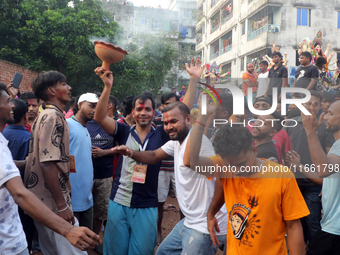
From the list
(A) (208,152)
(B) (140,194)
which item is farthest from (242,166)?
(B) (140,194)

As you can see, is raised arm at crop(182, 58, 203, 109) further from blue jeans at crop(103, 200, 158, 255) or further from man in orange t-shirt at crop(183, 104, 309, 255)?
blue jeans at crop(103, 200, 158, 255)

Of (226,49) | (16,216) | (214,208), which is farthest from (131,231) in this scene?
(226,49)

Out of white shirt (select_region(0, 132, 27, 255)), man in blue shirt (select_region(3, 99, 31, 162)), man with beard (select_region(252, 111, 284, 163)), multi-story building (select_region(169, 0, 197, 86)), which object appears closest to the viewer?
white shirt (select_region(0, 132, 27, 255))

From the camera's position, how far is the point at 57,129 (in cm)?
219

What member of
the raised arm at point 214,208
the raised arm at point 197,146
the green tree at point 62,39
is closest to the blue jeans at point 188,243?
the raised arm at point 214,208

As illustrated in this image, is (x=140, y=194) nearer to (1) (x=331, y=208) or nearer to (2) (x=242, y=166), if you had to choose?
(2) (x=242, y=166)

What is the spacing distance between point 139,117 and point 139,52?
18833mm

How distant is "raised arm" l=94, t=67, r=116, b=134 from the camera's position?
252cm

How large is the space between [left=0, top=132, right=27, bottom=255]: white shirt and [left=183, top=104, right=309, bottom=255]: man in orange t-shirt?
46.5 inches

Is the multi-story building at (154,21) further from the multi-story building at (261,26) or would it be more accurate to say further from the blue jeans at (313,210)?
the blue jeans at (313,210)

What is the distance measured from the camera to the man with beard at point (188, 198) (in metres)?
2.26

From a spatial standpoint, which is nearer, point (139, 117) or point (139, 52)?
point (139, 117)

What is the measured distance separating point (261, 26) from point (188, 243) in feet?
56.6

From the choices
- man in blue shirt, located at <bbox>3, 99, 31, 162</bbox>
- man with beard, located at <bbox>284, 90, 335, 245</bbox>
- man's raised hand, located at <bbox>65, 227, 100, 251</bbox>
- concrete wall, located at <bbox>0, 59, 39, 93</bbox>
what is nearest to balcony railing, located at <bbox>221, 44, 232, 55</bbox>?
concrete wall, located at <bbox>0, 59, 39, 93</bbox>
